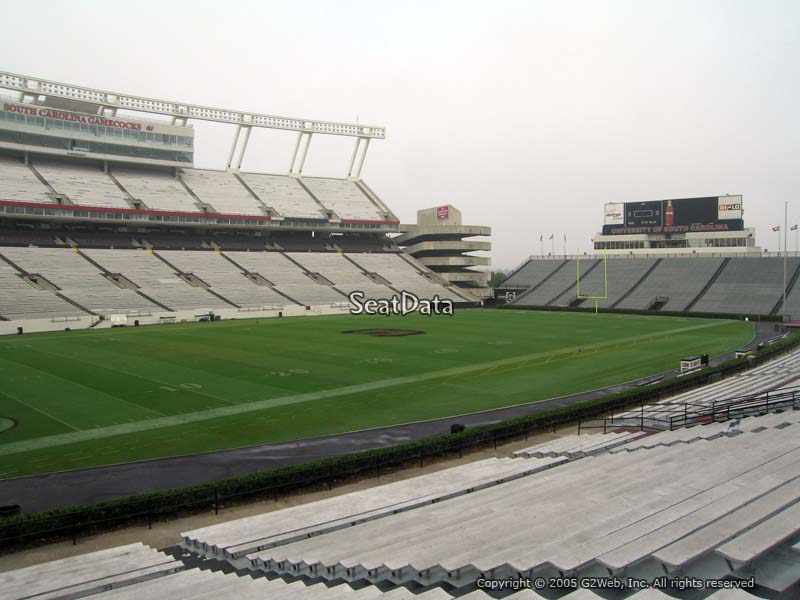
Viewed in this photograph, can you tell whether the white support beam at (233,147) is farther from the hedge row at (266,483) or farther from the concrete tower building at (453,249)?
the hedge row at (266,483)

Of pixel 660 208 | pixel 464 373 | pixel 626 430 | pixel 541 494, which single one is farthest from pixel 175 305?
pixel 660 208

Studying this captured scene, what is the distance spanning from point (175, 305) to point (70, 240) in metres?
22.2

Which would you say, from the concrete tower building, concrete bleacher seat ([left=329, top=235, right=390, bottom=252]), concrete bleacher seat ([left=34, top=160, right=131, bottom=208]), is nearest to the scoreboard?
the concrete tower building

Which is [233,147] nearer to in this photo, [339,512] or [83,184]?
[83,184]

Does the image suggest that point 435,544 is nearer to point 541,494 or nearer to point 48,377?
point 541,494

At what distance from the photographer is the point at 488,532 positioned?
30.3ft

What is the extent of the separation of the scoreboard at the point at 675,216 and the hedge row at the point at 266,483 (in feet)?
255

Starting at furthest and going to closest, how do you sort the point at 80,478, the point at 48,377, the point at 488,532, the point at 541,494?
1. the point at 48,377
2. the point at 80,478
3. the point at 541,494
4. the point at 488,532

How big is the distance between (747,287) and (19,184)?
9289 cm

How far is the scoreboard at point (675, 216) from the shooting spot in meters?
87.6

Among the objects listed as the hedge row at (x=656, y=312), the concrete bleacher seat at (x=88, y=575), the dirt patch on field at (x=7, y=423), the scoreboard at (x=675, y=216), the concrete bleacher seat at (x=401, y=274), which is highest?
the scoreboard at (x=675, y=216)

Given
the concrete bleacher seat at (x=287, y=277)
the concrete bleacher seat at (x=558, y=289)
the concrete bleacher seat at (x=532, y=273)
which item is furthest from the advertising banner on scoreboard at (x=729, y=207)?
the concrete bleacher seat at (x=287, y=277)

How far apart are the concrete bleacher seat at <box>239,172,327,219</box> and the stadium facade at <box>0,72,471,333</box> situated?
33 centimetres

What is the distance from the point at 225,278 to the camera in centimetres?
7650
